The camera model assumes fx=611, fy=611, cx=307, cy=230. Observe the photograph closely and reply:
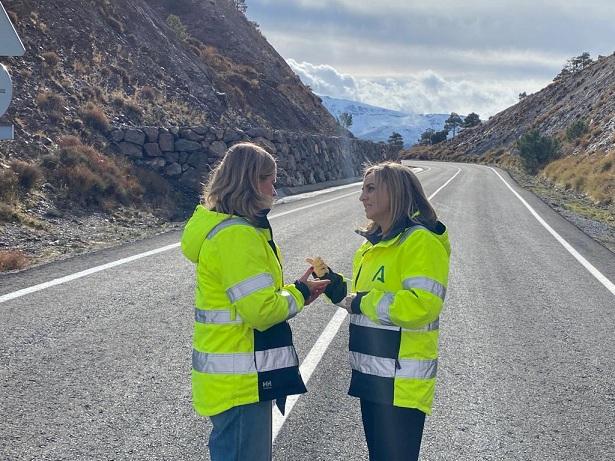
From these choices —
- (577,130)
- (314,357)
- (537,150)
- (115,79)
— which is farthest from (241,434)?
(577,130)

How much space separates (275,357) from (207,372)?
0.32m

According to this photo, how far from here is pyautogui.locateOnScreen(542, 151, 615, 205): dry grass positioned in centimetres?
2525

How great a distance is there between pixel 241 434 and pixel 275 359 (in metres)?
0.37

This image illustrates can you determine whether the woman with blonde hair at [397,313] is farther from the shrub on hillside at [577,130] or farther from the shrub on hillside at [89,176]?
the shrub on hillside at [577,130]

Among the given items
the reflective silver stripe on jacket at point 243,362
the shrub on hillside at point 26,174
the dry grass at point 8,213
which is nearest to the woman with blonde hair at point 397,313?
the reflective silver stripe on jacket at point 243,362

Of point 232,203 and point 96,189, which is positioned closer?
point 232,203

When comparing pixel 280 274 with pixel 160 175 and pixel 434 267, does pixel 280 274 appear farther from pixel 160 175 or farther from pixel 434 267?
pixel 160 175

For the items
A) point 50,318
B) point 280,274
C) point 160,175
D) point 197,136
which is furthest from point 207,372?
point 197,136

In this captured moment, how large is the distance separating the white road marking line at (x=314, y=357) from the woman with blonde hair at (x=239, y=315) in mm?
1486

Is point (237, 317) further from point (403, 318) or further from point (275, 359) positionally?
point (403, 318)

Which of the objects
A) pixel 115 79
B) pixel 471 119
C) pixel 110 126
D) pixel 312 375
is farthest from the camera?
pixel 471 119

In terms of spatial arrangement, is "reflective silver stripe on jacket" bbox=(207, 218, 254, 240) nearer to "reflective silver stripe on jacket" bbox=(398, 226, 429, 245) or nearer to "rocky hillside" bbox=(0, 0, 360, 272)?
"reflective silver stripe on jacket" bbox=(398, 226, 429, 245)

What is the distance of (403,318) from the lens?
2883 mm

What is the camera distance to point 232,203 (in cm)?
278
